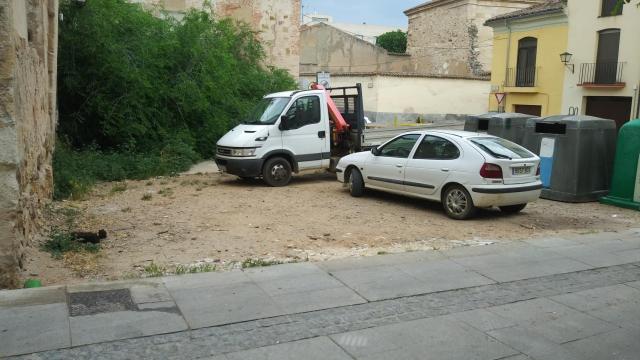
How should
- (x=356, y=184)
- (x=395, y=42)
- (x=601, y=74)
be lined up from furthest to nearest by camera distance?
(x=395, y=42) < (x=601, y=74) < (x=356, y=184)

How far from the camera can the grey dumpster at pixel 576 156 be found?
37.6 ft

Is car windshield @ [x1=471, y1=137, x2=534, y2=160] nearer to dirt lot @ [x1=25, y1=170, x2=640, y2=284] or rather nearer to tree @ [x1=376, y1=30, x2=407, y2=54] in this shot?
dirt lot @ [x1=25, y1=170, x2=640, y2=284]

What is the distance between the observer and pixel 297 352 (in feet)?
14.4

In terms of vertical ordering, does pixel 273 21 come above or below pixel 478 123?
above

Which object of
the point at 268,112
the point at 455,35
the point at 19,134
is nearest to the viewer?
the point at 19,134

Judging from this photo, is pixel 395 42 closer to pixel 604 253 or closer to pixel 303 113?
pixel 303 113

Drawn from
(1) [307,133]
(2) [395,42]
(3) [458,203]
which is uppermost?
(2) [395,42]

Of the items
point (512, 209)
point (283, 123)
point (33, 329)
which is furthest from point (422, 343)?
point (283, 123)

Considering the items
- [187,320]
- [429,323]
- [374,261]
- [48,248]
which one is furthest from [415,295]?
[48,248]

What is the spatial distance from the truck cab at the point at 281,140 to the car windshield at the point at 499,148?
435 cm

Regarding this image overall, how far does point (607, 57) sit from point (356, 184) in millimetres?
18051

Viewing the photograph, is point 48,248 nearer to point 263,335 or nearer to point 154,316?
point 154,316

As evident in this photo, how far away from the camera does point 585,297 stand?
589cm

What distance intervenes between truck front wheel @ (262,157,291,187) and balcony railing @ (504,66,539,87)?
18.7m
